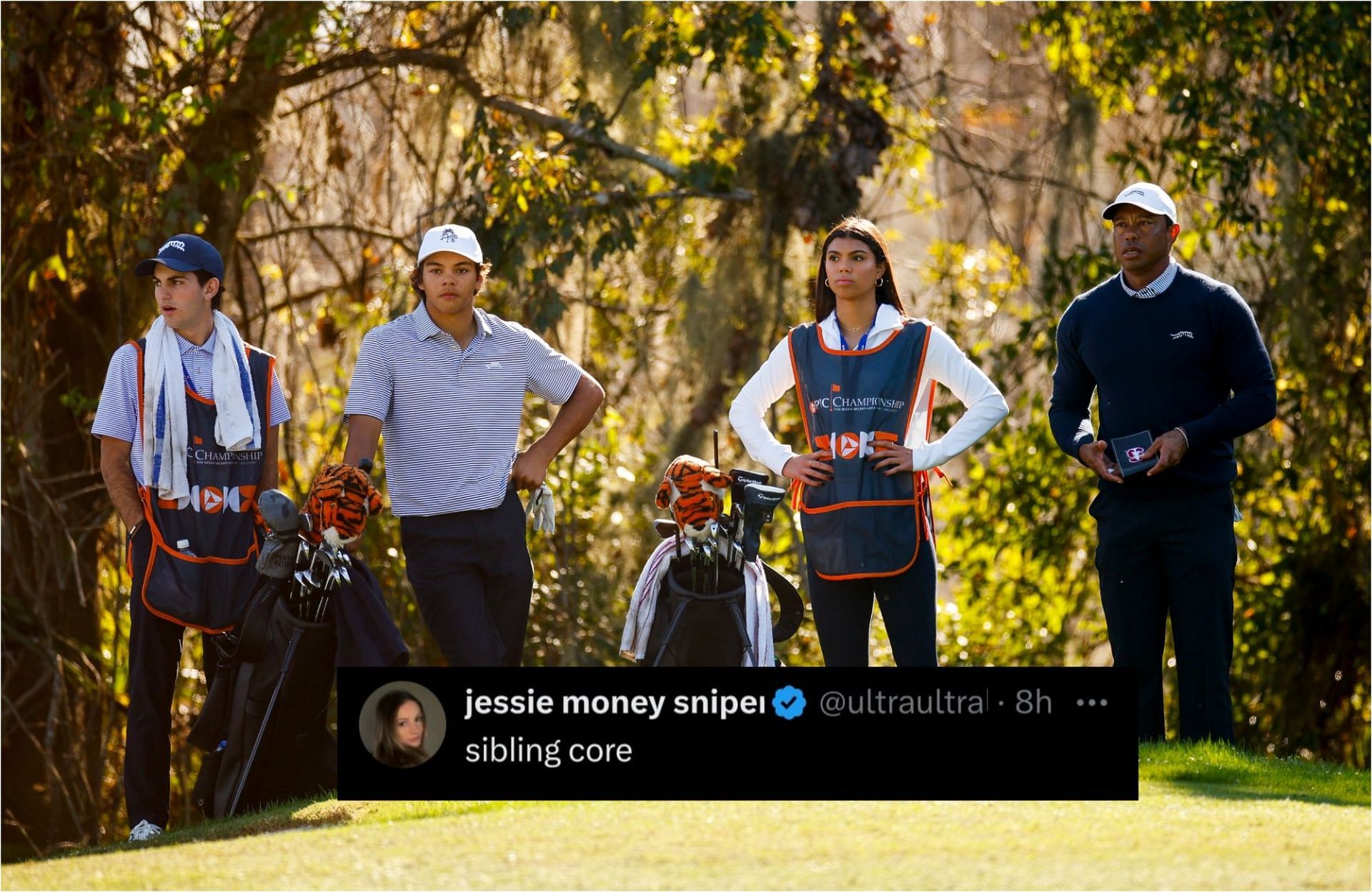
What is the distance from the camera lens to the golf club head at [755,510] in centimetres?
516

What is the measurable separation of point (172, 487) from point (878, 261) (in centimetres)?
224

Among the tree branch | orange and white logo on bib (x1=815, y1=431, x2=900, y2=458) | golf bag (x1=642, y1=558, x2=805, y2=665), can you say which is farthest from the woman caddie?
the tree branch

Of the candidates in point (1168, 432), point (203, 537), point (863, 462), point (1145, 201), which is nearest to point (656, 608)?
point (863, 462)

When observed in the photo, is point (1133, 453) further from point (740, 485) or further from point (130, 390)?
point (130, 390)

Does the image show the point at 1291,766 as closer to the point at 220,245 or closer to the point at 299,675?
the point at 299,675

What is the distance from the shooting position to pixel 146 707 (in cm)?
550

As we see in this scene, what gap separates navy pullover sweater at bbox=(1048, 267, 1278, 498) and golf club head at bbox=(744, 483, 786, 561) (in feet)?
3.83

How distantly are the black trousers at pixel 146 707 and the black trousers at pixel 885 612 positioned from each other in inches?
78.5

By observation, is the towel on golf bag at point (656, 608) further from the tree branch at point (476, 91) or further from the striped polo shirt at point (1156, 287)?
the tree branch at point (476, 91)

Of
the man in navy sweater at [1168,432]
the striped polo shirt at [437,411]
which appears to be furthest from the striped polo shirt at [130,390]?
the man in navy sweater at [1168,432]

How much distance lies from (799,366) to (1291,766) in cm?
234

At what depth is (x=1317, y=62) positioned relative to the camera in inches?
378

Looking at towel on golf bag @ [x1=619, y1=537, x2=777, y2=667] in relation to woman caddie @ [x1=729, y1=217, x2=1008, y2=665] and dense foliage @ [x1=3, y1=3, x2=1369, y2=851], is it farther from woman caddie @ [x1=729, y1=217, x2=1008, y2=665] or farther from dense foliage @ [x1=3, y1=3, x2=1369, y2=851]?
dense foliage @ [x1=3, y1=3, x2=1369, y2=851]
